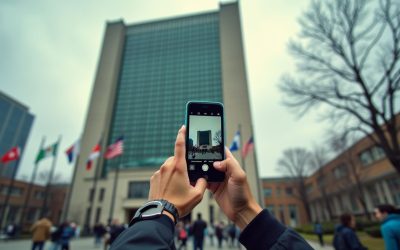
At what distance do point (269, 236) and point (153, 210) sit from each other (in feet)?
2.27

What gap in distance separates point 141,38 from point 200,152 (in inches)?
3532

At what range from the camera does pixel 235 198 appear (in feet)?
5.00

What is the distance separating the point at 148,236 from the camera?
0.99m

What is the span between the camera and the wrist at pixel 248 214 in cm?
146

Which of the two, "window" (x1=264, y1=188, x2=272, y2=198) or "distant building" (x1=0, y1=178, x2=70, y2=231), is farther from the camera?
"window" (x1=264, y1=188, x2=272, y2=198)

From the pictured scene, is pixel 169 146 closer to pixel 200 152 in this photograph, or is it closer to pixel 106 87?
pixel 106 87

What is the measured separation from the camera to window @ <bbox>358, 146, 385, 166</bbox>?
30892 millimetres

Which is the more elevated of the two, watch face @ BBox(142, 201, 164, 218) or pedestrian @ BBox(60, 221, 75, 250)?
watch face @ BBox(142, 201, 164, 218)

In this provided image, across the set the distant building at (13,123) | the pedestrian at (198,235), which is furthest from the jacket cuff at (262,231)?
the distant building at (13,123)

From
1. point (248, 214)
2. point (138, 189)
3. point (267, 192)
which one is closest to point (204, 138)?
point (248, 214)

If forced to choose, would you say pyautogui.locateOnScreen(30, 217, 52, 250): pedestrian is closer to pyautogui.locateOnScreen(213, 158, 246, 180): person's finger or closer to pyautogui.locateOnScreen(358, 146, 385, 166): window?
pyautogui.locateOnScreen(213, 158, 246, 180): person's finger

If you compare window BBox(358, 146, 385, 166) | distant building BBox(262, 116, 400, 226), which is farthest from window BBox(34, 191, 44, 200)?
window BBox(358, 146, 385, 166)

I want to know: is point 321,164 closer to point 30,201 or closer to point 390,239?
point 390,239

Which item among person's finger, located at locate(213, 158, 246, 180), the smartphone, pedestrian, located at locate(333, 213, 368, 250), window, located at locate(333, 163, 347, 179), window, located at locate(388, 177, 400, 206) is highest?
window, located at locate(333, 163, 347, 179)
